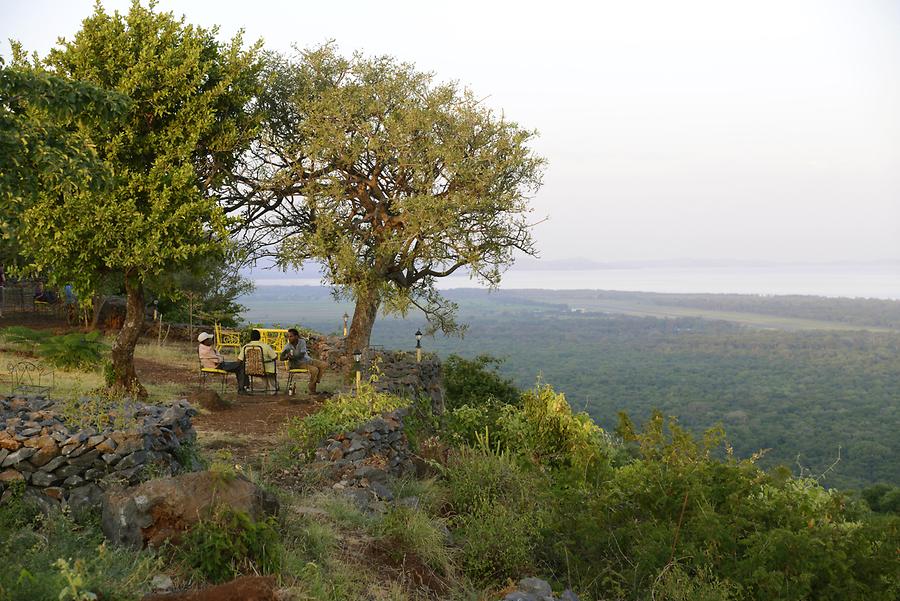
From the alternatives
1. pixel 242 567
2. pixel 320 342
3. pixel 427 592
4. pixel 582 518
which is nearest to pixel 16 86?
pixel 242 567

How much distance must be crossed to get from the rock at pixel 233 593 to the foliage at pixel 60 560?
0.73ft

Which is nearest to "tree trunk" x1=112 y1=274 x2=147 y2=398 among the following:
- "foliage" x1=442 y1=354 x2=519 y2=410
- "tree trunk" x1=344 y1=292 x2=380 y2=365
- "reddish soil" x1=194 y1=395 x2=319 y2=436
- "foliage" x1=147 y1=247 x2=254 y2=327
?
"reddish soil" x1=194 y1=395 x2=319 y2=436

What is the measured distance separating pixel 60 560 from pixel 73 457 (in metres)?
3.08

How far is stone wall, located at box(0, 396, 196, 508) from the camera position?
21.8 feet

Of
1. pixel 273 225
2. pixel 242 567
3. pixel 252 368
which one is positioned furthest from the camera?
pixel 273 225

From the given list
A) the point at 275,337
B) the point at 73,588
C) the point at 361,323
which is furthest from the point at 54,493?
the point at 275,337

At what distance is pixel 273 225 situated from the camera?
19453 mm

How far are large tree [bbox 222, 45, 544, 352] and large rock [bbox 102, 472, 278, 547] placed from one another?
11.0 metres

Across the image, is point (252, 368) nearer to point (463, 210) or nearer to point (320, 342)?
point (463, 210)

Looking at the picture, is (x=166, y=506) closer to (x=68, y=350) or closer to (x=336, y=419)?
(x=336, y=419)

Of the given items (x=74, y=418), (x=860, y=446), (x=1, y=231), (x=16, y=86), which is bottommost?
(x=860, y=446)

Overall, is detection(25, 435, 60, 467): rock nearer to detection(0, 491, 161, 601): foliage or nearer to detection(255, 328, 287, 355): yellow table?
detection(0, 491, 161, 601): foliage

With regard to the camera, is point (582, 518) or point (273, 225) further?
point (273, 225)

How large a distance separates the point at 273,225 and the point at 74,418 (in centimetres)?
1245
